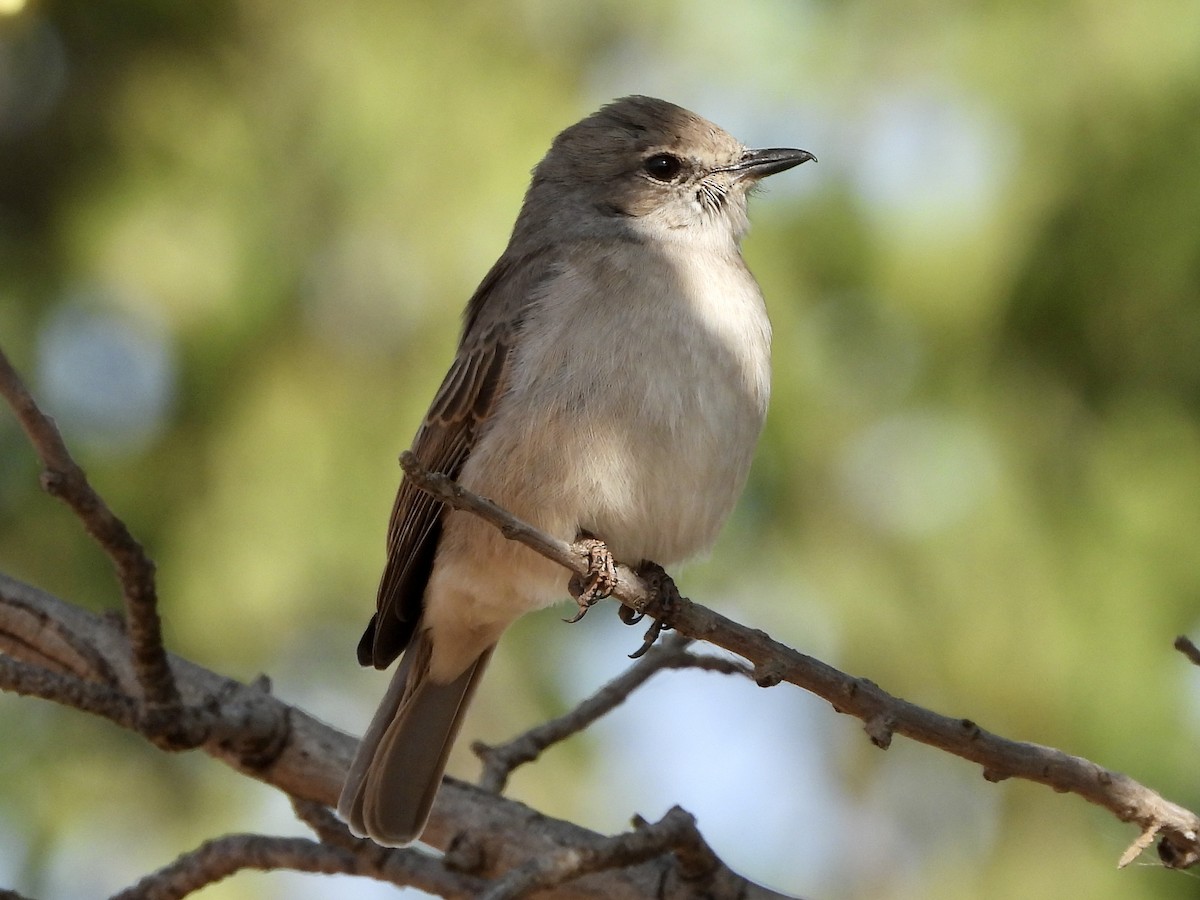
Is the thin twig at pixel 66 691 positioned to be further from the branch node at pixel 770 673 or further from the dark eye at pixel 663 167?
the dark eye at pixel 663 167

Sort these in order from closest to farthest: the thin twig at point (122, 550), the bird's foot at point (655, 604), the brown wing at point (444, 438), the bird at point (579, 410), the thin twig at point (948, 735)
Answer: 1. the thin twig at point (122, 550)
2. the thin twig at point (948, 735)
3. the bird's foot at point (655, 604)
4. the bird at point (579, 410)
5. the brown wing at point (444, 438)

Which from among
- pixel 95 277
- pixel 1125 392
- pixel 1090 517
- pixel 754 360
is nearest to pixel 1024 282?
pixel 1125 392

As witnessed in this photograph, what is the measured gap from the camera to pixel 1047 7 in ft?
16.6

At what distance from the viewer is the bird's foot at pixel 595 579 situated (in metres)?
3.72

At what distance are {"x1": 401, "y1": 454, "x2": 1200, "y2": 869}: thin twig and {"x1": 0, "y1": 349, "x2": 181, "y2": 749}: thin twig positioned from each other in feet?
2.54

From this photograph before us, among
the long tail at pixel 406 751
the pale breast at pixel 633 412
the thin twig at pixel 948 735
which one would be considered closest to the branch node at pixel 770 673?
the thin twig at pixel 948 735

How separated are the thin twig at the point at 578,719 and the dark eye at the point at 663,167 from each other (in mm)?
1759

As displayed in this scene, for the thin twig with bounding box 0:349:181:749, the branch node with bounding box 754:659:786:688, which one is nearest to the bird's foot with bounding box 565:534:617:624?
the branch node with bounding box 754:659:786:688

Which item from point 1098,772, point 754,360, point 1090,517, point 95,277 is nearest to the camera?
point 1098,772

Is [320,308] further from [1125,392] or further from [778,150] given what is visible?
[1125,392]

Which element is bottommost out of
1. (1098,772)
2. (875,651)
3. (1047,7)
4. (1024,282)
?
→ (1098,772)

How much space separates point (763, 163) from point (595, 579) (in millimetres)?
1934

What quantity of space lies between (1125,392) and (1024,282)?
1.66 feet

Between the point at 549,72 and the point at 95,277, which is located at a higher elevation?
the point at 549,72
